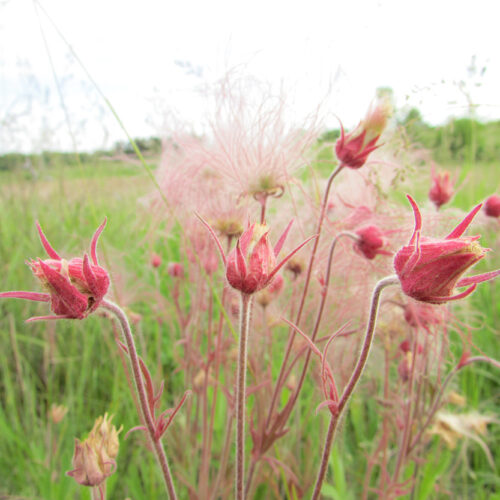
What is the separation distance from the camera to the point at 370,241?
105cm

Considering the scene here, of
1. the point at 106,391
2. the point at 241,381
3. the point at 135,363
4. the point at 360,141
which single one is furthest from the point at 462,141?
the point at 135,363

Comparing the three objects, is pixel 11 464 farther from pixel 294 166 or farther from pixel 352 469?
pixel 294 166

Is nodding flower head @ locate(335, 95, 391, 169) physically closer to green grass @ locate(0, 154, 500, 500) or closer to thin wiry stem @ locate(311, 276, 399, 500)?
thin wiry stem @ locate(311, 276, 399, 500)

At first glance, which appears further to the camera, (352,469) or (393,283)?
(352,469)

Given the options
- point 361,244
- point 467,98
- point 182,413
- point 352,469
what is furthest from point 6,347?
point 467,98

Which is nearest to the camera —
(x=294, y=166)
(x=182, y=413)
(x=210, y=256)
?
(x=294, y=166)

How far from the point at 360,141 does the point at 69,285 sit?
74 cm

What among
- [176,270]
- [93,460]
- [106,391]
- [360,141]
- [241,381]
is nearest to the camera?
[241,381]

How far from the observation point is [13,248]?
10.1 ft

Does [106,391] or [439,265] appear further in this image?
[106,391]

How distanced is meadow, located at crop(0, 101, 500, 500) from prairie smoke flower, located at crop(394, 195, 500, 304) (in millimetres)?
379

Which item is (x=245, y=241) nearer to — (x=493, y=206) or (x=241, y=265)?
(x=241, y=265)

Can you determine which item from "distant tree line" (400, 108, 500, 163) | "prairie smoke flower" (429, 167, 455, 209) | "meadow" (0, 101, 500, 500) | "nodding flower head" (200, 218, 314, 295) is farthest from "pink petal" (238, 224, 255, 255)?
"distant tree line" (400, 108, 500, 163)

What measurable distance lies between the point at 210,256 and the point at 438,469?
1142 mm
